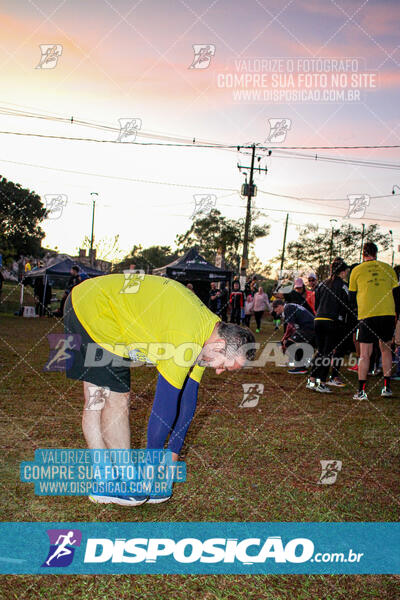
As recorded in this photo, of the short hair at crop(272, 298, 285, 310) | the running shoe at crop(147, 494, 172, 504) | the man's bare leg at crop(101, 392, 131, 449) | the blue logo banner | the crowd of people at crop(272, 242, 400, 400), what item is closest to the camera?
the blue logo banner

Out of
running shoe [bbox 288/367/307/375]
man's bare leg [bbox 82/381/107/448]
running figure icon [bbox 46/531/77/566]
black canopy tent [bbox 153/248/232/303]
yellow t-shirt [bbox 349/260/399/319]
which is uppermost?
black canopy tent [bbox 153/248/232/303]

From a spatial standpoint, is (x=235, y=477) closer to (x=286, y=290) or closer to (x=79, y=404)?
(x=79, y=404)

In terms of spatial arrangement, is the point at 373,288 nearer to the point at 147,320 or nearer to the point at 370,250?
the point at 370,250

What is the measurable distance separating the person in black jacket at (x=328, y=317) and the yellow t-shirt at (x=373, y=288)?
1.65 feet

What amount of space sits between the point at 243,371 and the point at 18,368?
4505 millimetres

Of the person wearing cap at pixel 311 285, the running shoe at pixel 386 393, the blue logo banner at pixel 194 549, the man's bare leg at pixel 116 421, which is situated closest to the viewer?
the blue logo banner at pixel 194 549

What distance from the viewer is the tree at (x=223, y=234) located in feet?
183

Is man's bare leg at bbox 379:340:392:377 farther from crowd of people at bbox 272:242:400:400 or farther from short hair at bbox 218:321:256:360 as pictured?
short hair at bbox 218:321:256:360

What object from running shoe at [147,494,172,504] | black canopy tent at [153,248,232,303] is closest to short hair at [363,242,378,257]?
running shoe at [147,494,172,504]

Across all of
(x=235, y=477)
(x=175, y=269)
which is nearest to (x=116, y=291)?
(x=235, y=477)

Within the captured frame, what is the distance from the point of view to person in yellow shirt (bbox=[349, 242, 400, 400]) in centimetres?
773

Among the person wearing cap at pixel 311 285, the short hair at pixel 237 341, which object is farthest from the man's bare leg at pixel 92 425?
the person wearing cap at pixel 311 285

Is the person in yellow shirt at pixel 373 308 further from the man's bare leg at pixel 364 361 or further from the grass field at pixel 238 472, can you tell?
the grass field at pixel 238 472

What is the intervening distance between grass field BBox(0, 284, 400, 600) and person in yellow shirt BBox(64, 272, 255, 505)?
0.51 metres
